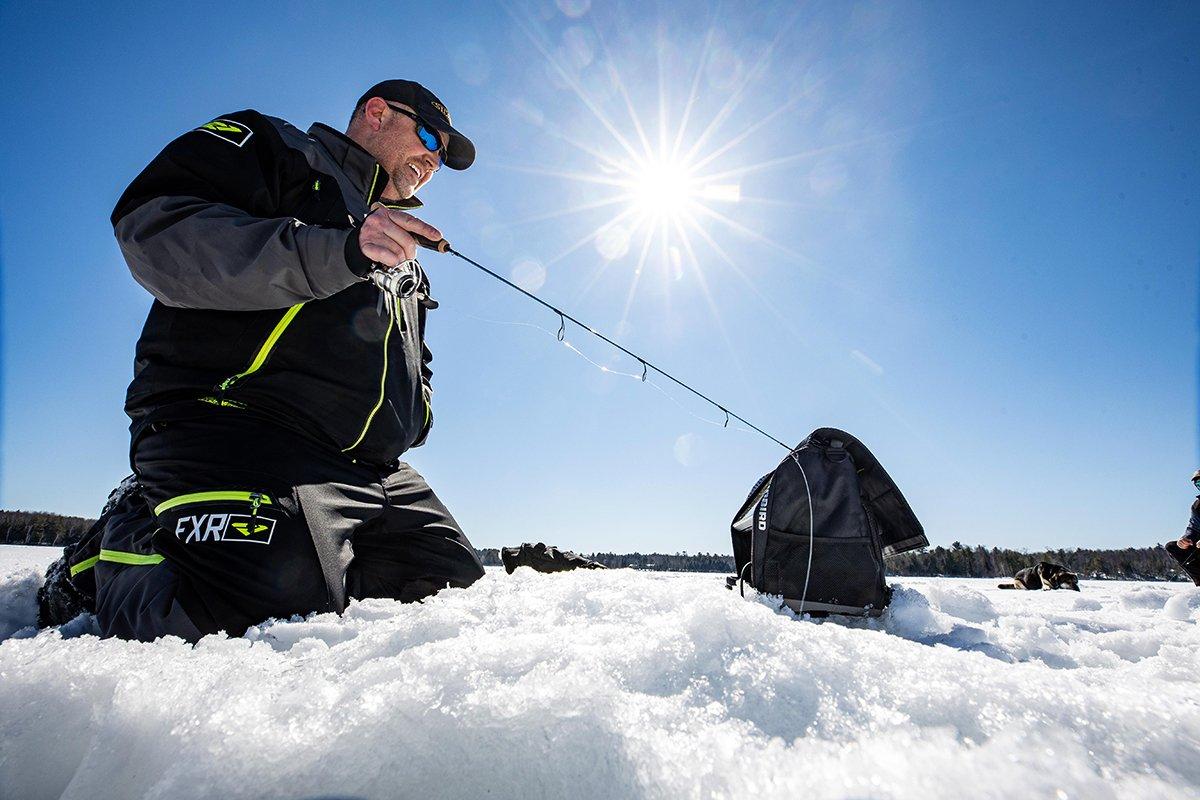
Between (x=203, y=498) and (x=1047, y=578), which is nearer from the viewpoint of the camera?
(x=203, y=498)

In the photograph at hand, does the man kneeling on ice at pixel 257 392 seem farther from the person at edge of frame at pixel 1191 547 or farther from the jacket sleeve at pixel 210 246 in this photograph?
the person at edge of frame at pixel 1191 547

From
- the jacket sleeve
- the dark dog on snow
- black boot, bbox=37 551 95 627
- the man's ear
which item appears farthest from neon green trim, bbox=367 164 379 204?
the dark dog on snow

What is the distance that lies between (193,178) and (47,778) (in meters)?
2.02

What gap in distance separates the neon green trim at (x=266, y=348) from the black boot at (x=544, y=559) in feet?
7.15

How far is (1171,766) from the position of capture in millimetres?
609

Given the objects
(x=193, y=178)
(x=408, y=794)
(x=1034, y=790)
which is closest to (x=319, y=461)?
(x=193, y=178)

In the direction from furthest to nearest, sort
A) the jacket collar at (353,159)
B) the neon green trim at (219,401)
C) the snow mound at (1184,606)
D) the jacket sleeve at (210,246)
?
the snow mound at (1184,606) → the jacket collar at (353,159) → the neon green trim at (219,401) → the jacket sleeve at (210,246)

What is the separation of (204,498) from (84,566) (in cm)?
93

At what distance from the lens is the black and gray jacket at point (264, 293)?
1.83 meters

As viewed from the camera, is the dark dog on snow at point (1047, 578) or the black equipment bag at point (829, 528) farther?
the dark dog on snow at point (1047, 578)

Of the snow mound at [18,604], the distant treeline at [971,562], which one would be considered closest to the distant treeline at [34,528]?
the distant treeline at [971,562]

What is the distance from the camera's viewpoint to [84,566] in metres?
2.18

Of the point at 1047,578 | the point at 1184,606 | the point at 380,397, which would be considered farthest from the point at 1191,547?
the point at 380,397

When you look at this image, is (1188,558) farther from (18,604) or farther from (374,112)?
(18,604)
